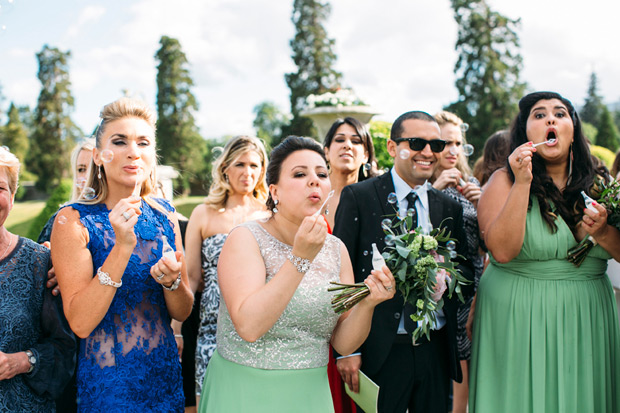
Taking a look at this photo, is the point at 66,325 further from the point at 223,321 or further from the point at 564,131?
the point at 564,131

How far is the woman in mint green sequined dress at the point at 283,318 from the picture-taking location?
8.12ft

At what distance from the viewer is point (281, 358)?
2570 millimetres

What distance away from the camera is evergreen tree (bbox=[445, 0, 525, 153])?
34000 millimetres

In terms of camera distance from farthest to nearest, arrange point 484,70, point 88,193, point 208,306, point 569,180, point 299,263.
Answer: point 484,70
point 208,306
point 569,180
point 88,193
point 299,263

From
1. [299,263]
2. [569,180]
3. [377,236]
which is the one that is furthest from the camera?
[569,180]

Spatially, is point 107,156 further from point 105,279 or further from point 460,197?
point 460,197

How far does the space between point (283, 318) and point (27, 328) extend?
134 cm

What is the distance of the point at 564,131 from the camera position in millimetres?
3695

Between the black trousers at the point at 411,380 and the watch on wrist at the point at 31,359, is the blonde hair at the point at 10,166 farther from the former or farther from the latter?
the black trousers at the point at 411,380

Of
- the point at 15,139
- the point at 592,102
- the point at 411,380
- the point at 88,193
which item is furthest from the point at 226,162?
Result: the point at 592,102

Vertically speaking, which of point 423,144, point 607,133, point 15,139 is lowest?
point 423,144

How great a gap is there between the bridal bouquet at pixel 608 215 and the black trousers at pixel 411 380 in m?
1.23

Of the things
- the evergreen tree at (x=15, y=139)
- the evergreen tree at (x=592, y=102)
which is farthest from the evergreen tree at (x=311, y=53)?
the evergreen tree at (x=592, y=102)

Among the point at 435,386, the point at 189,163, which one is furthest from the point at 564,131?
the point at 189,163
